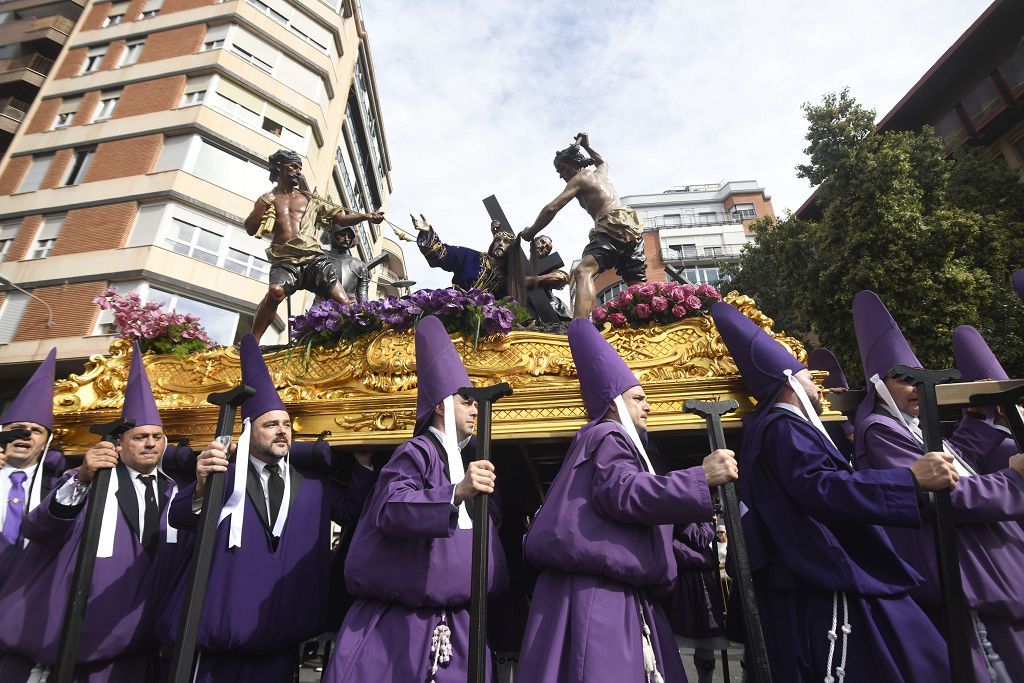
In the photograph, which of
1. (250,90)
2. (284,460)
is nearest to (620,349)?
(284,460)

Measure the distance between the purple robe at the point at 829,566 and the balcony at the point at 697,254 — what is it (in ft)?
105

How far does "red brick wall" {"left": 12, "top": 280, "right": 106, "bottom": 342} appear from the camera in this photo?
14000 mm

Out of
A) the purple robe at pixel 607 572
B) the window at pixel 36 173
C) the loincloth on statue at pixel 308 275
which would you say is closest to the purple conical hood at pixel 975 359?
the purple robe at pixel 607 572

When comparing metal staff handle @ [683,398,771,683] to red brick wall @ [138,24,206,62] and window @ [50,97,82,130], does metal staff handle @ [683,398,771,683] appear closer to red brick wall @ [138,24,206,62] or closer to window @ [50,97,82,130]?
red brick wall @ [138,24,206,62]

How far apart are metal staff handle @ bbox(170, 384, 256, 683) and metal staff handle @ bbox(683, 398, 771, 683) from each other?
2.04 m

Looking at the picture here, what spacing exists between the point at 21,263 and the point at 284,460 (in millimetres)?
17868

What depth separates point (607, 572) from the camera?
2141mm

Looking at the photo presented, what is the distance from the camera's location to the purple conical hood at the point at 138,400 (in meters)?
3.17

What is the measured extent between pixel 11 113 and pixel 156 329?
22.7m

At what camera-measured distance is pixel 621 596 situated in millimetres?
2162

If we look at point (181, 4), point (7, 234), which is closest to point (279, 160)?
point (7, 234)

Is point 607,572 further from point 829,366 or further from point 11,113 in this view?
point 11,113

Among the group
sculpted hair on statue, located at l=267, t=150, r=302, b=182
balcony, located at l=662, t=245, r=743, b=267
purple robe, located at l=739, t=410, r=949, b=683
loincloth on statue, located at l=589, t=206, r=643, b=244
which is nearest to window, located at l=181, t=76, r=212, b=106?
sculpted hair on statue, located at l=267, t=150, r=302, b=182

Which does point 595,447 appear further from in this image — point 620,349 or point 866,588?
point 620,349
